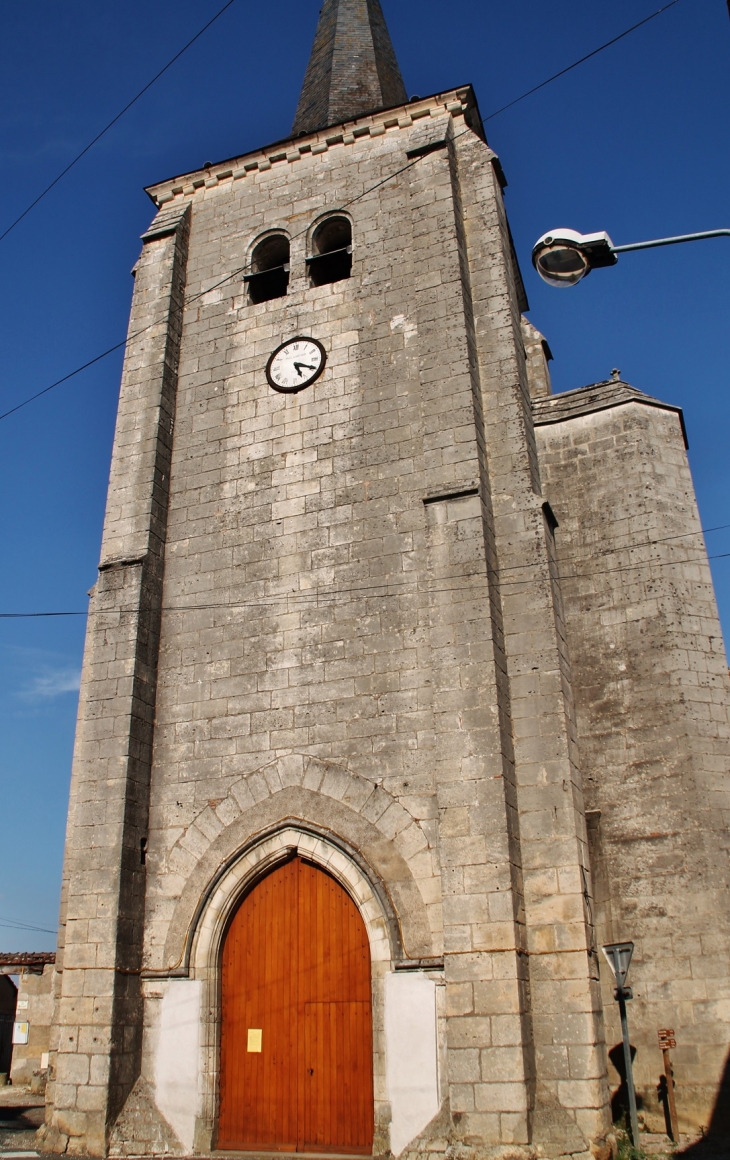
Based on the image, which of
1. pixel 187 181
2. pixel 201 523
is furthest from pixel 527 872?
pixel 187 181

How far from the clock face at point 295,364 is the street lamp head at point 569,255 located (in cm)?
582

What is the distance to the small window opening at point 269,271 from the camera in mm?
13969

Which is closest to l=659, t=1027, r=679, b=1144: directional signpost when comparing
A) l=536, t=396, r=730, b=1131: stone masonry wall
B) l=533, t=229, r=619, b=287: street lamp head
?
l=536, t=396, r=730, b=1131: stone masonry wall

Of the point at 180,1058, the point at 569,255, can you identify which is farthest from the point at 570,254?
the point at 180,1058

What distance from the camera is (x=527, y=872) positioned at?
911cm

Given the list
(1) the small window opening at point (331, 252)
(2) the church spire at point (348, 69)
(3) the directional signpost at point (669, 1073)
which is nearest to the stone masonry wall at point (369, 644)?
(1) the small window opening at point (331, 252)

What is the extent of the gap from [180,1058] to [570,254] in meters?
8.51

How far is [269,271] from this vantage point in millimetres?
13852

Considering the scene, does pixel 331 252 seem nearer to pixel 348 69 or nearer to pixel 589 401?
pixel 589 401

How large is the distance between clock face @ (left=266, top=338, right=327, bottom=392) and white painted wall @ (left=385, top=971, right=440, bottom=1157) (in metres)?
7.32

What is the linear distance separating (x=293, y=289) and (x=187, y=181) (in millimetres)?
3413

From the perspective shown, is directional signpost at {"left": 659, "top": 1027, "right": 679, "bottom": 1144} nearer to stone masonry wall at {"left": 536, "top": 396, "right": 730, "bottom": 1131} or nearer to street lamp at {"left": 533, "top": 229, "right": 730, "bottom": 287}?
stone masonry wall at {"left": 536, "top": 396, "right": 730, "bottom": 1131}

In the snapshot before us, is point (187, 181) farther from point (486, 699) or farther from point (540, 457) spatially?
point (486, 699)

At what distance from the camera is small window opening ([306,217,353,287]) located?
13.6 meters
